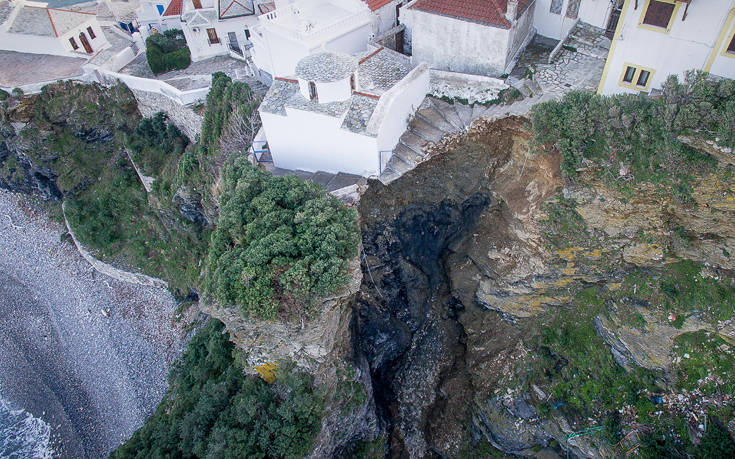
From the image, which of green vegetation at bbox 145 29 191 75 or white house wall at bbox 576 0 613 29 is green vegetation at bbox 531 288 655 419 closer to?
white house wall at bbox 576 0 613 29

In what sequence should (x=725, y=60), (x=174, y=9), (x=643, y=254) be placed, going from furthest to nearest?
(x=174, y=9) < (x=643, y=254) < (x=725, y=60)

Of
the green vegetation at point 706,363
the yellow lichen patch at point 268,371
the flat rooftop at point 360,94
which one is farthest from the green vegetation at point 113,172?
the green vegetation at point 706,363

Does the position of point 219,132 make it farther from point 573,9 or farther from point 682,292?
point 682,292

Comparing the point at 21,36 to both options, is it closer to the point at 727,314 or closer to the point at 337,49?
the point at 337,49

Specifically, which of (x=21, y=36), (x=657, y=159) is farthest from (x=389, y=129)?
(x=21, y=36)

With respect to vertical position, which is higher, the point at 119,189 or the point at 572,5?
the point at 572,5

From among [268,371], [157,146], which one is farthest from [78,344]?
[268,371]

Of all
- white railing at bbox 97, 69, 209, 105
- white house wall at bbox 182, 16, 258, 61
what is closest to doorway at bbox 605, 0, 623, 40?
white house wall at bbox 182, 16, 258, 61
